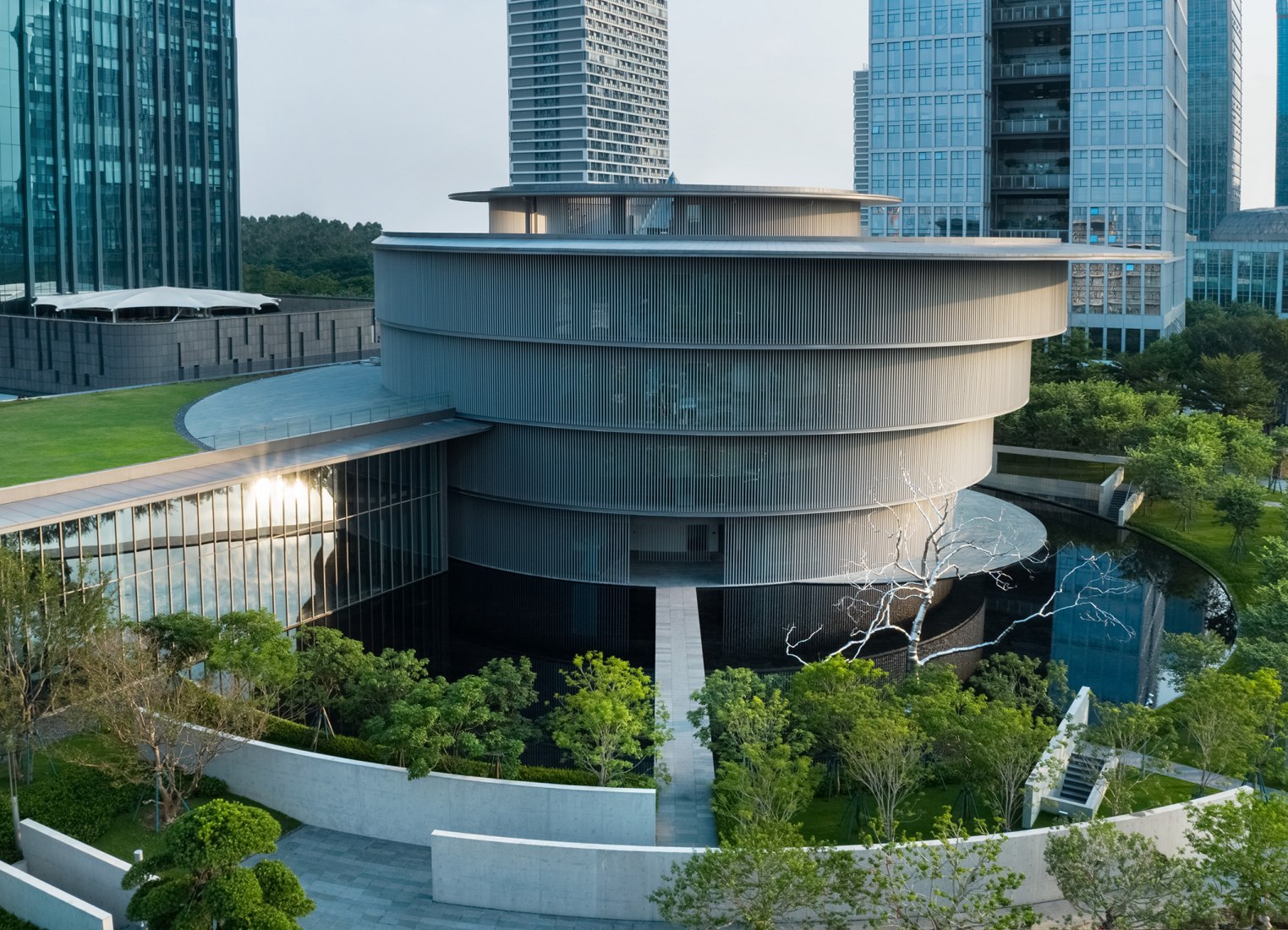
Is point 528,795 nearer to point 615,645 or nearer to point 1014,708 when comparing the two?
point 1014,708

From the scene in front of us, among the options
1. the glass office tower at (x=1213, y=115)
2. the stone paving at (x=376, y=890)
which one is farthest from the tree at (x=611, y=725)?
the glass office tower at (x=1213, y=115)

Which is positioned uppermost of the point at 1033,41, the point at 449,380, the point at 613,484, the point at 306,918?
the point at 1033,41

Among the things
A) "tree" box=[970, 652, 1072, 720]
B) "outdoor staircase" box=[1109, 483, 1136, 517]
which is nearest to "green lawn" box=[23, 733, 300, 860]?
"tree" box=[970, 652, 1072, 720]

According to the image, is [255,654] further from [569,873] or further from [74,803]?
[569,873]

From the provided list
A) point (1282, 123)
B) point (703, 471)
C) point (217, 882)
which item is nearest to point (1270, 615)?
point (703, 471)

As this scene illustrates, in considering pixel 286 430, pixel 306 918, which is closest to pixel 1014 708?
pixel 306 918

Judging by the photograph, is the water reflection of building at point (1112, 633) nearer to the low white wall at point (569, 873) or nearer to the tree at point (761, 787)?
the low white wall at point (569, 873)

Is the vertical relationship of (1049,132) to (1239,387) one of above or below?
above
